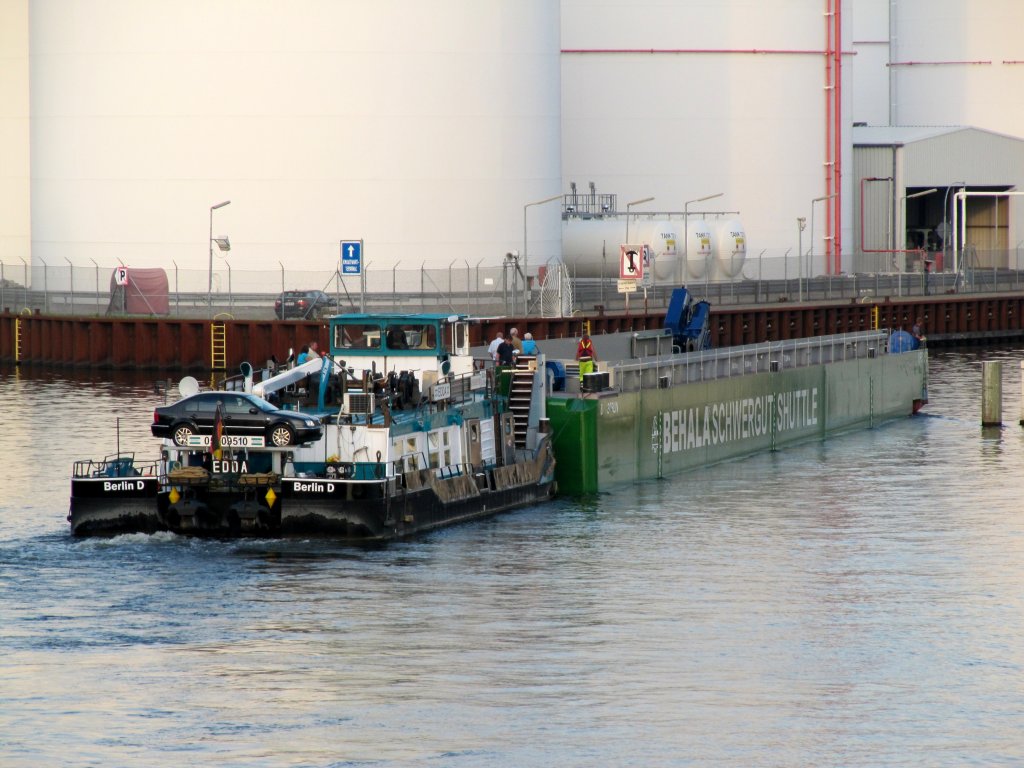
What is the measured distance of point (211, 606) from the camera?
102 feet

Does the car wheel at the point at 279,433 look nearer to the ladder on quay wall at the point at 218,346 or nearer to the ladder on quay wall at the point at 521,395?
the ladder on quay wall at the point at 521,395

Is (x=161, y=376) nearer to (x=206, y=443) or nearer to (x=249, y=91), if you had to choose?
(x=249, y=91)

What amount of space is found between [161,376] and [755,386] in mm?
27573

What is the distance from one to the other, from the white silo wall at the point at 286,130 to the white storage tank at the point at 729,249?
720 inches

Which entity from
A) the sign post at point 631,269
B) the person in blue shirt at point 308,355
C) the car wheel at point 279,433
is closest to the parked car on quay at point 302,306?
the sign post at point 631,269

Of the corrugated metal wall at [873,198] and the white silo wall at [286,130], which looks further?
the corrugated metal wall at [873,198]

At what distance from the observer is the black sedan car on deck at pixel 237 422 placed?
116 ft

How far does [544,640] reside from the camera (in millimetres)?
29422

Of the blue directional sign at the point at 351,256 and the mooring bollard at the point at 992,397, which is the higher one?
the blue directional sign at the point at 351,256

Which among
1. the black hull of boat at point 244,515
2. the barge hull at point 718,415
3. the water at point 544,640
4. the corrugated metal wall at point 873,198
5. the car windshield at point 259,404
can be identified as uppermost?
the corrugated metal wall at point 873,198

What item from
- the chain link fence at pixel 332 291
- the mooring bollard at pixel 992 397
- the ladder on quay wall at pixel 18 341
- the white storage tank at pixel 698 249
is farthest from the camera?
the white storage tank at pixel 698 249

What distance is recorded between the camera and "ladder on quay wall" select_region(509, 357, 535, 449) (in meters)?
43.0

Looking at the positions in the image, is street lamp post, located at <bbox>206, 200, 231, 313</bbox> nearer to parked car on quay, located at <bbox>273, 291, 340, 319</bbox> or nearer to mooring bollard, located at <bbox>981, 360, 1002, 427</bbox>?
parked car on quay, located at <bbox>273, 291, 340, 319</bbox>

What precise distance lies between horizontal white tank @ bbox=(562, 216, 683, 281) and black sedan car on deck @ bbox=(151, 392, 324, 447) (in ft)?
196
